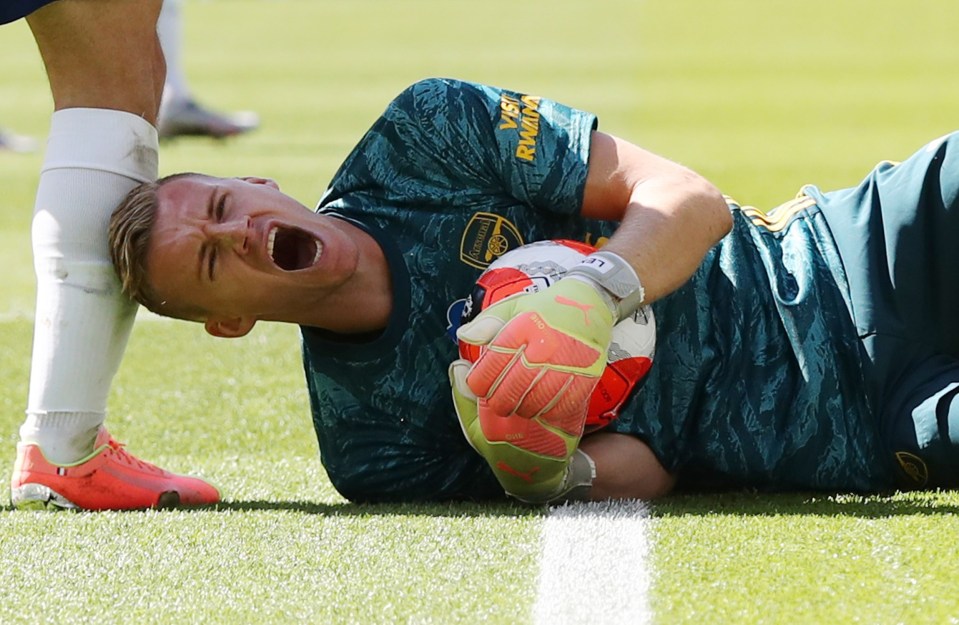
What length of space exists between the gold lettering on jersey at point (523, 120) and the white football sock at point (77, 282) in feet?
2.61

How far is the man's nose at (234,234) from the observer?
2986 millimetres

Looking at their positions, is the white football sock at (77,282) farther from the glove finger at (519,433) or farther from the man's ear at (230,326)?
the glove finger at (519,433)

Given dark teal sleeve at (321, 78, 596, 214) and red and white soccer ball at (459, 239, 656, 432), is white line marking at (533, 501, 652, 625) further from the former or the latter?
dark teal sleeve at (321, 78, 596, 214)

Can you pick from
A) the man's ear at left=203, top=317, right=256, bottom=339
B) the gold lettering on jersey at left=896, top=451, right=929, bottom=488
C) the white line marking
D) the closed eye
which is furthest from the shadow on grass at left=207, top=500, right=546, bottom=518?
the gold lettering on jersey at left=896, top=451, right=929, bottom=488

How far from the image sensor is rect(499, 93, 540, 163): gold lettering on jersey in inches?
124

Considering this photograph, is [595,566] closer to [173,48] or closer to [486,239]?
[486,239]

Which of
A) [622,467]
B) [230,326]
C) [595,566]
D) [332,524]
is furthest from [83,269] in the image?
[595,566]

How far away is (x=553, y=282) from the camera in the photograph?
114 inches

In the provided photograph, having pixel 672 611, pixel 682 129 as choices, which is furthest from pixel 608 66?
pixel 672 611

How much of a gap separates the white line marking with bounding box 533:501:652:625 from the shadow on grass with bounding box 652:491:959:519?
0.11 metres

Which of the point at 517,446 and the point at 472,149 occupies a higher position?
the point at 472,149

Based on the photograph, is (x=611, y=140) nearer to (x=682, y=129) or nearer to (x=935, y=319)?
(x=935, y=319)

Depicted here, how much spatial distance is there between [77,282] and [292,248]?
463mm

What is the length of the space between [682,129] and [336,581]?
9.70 metres
